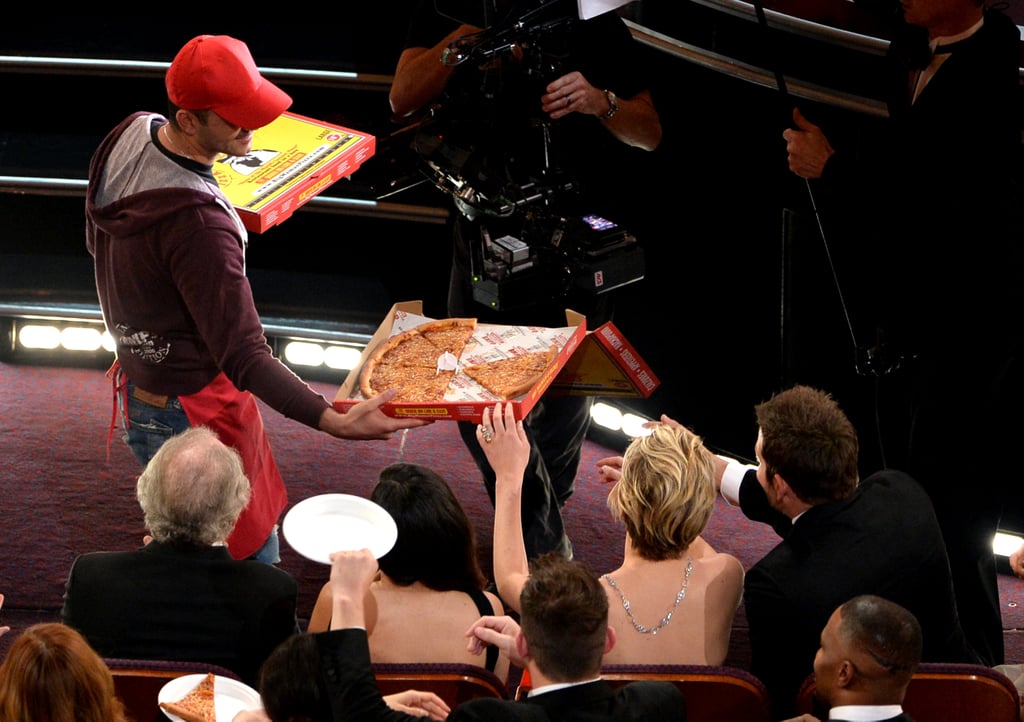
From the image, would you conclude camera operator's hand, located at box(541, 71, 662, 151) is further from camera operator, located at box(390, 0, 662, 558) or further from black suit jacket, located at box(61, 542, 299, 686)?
black suit jacket, located at box(61, 542, 299, 686)

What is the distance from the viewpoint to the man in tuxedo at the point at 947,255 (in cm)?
291

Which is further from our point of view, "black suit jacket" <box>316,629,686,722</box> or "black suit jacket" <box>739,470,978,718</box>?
"black suit jacket" <box>739,470,978,718</box>

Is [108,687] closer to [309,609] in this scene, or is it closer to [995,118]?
[309,609]

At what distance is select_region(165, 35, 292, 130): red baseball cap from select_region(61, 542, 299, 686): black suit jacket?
0.95 m

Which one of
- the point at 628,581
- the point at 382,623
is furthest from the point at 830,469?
the point at 382,623

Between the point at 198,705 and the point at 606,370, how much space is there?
58.2 inches

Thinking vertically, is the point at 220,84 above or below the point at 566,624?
above

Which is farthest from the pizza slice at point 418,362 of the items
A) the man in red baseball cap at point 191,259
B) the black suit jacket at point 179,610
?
the black suit jacket at point 179,610

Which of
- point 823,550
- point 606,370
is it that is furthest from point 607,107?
point 823,550

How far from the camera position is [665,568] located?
2.65 meters

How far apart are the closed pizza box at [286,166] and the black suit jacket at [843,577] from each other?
148 cm

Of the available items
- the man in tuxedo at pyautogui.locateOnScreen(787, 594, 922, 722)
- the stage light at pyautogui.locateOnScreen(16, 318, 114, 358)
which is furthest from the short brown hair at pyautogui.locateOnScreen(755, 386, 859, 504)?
the stage light at pyautogui.locateOnScreen(16, 318, 114, 358)

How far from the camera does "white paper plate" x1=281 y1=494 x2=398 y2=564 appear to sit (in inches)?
93.5

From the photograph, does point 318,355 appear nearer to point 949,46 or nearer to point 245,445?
point 245,445
